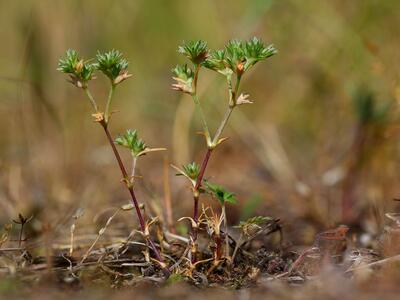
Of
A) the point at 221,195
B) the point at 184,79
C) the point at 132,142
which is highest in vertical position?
the point at 184,79

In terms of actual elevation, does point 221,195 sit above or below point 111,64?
below

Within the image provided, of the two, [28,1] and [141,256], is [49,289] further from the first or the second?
[28,1]

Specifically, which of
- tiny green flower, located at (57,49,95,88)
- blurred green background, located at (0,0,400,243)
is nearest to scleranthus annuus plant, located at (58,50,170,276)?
tiny green flower, located at (57,49,95,88)

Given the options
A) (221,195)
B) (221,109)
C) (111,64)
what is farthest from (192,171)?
(221,109)

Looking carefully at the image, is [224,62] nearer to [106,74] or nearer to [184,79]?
[184,79]

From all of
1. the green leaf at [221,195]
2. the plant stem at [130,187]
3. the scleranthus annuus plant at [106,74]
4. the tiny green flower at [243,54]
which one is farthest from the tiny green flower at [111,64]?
the green leaf at [221,195]

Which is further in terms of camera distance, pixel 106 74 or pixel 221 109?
pixel 221 109

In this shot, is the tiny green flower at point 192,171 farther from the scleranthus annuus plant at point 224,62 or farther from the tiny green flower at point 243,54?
the tiny green flower at point 243,54

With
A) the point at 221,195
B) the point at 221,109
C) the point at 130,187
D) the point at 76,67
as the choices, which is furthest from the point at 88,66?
the point at 221,109
